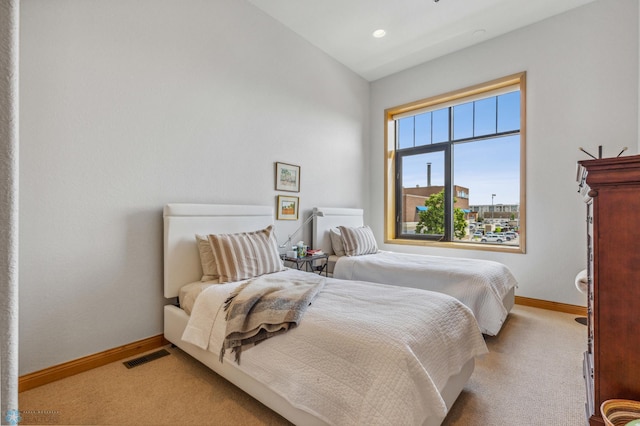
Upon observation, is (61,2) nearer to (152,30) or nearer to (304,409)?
(152,30)


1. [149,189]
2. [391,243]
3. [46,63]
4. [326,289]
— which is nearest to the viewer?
[46,63]

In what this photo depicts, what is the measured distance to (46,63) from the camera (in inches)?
73.0

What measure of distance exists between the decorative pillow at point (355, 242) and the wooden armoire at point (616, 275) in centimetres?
249

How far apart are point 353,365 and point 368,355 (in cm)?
8

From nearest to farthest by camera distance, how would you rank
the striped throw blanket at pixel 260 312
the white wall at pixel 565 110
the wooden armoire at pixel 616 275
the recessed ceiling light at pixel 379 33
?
the wooden armoire at pixel 616 275, the striped throw blanket at pixel 260 312, the white wall at pixel 565 110, the recessed ceiling light at pixel 379 33

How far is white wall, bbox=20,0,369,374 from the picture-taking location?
72.2 inches

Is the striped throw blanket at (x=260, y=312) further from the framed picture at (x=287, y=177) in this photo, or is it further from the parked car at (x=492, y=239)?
the parked car at (x=492, y=239)

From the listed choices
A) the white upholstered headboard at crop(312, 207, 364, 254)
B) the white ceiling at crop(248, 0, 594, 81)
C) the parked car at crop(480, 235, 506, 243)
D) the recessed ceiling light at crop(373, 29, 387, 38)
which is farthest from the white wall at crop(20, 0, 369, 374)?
the parked car at crop(480, 235, 506, 243)

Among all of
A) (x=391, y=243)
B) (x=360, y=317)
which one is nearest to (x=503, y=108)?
(x=391, y=243)

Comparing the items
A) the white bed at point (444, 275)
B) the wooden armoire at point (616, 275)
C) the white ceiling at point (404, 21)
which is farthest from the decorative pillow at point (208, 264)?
the white ceiling at point (404, 21)

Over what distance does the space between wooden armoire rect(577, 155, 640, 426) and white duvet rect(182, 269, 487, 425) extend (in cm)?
57

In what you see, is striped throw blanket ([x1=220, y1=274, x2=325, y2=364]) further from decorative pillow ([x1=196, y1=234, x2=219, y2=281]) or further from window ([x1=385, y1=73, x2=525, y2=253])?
window ([x1=385, y1=73, x2=525, y2=253])

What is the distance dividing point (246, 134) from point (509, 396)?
115 inches

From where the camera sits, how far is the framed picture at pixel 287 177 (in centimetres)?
329
